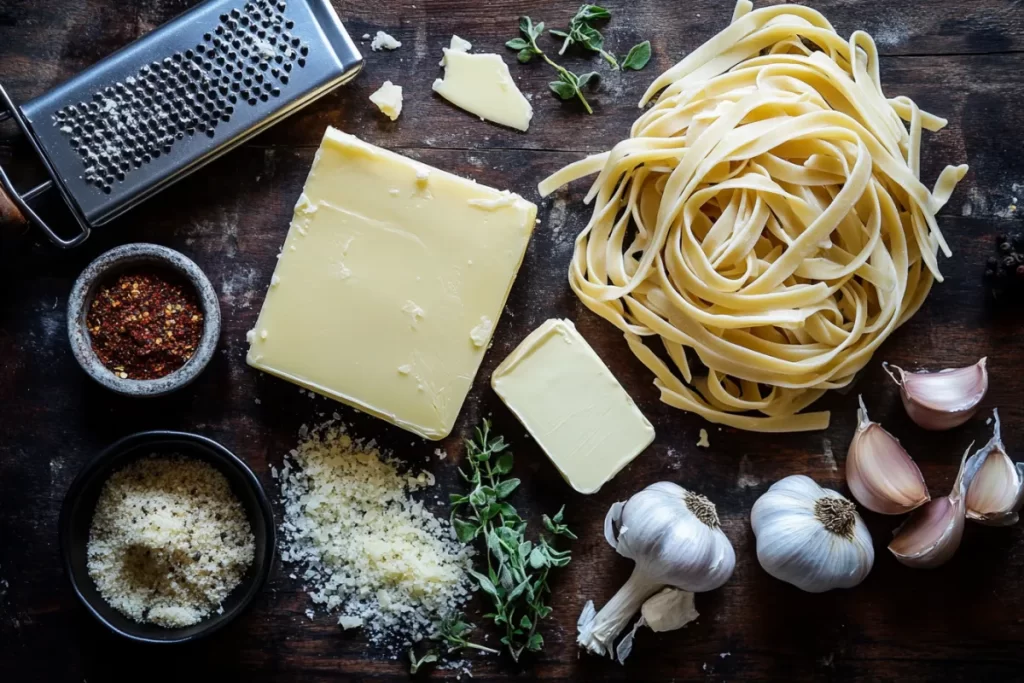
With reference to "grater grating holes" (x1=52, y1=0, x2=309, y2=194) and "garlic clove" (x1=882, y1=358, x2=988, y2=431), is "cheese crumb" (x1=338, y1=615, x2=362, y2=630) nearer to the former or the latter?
"grater grating holes" (x1=52, y1=0, x2=309, y2=194)

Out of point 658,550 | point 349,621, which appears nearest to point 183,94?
point 349,621

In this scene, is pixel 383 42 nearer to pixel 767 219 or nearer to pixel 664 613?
pixel 767 219

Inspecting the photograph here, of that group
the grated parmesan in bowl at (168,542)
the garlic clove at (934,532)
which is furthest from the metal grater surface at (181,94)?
the garlic clove at (934,532)

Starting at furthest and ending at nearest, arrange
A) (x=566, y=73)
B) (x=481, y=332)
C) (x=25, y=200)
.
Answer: (x=566, y=73)
(x=481, y=332)
(x=25, y=200)

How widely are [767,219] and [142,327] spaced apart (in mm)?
1628

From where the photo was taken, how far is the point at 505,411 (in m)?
2.22

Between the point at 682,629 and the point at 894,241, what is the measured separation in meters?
1.18

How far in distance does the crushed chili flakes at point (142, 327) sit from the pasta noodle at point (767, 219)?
1.01 metres

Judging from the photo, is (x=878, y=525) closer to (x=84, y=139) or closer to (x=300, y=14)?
(x=300, y=14)

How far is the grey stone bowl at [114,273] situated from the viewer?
198 centimetres

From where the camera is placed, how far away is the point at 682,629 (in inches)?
86.5

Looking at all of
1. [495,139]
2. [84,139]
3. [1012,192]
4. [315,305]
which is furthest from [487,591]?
[1012,192]

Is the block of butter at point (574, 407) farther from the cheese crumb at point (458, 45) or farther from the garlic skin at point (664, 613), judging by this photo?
the cheese crumb at point (458, 45)

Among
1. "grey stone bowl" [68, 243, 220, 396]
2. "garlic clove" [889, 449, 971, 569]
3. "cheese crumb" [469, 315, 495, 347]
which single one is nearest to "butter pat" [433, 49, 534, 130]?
"cheese crumb" [469, 315, 495, 347]
